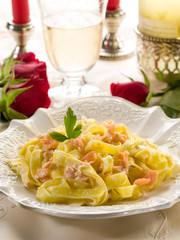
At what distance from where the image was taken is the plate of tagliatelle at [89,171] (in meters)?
1.18

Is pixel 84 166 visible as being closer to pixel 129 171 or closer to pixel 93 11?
pixel 129 171

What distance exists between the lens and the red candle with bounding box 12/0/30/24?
226 centimetres

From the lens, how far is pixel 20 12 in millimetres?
2256

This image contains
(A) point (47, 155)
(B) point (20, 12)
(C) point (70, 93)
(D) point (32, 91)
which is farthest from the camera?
(B) point (20, 12)

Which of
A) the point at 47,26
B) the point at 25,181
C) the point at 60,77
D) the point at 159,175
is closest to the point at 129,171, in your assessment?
the point at 159,175

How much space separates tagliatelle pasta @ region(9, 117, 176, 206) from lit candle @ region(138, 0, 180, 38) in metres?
0.69

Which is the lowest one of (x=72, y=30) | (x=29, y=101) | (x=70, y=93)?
(x=70, y=93)

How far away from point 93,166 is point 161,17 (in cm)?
92

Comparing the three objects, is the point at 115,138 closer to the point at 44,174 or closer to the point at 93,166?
the point at 93,166

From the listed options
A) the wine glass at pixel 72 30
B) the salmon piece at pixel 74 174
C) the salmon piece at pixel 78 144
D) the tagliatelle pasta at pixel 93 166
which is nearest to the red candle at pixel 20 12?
the wine glass at pixel 72 30

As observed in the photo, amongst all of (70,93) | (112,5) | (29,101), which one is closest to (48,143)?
(29,101)

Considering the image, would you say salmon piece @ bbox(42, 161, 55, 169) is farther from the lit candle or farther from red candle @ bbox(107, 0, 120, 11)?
red candle @ bbox(107, 0, 120, 11)

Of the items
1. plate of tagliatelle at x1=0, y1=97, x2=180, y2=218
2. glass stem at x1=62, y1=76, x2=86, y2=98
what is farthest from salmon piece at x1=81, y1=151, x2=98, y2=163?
glass stem at x1=62, y1=76, x2=86, y2=98

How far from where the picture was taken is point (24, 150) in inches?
57.1
